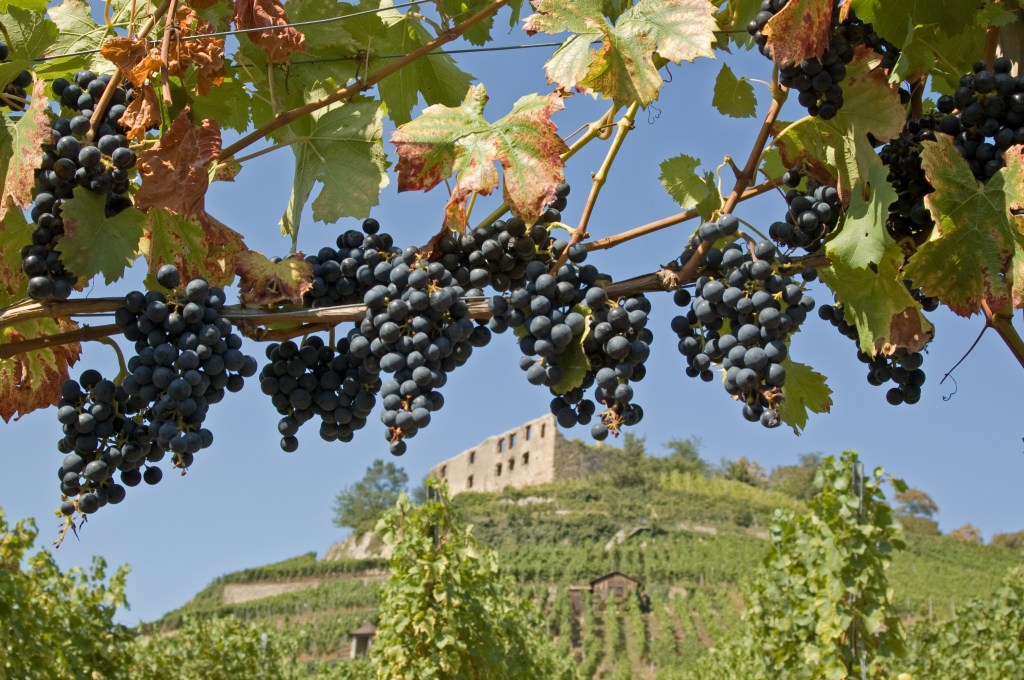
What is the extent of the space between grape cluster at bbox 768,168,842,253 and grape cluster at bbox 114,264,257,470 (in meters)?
0.88

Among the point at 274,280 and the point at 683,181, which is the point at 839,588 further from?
the point at 274,280

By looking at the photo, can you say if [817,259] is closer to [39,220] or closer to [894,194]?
[894,194]

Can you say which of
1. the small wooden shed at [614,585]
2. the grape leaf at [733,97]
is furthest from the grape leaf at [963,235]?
the small wooden shed at [614,585]

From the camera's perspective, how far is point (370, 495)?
244 ft

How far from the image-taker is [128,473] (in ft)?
5.07

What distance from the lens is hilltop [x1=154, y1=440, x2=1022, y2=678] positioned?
36.7m

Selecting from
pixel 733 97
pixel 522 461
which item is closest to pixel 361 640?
pixel 522 461

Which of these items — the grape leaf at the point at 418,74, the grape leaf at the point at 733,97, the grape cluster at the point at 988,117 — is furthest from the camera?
the grape leaf at the point at 418,74

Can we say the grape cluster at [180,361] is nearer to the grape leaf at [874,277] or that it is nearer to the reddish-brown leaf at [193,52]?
the reddish-brown leaf at [193,52]

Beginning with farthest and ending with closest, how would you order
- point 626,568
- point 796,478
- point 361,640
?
1. point 796,478
2. point 626,568
3. point 361,640

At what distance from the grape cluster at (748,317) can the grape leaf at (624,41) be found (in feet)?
0.82

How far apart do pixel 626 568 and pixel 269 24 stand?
48085mm

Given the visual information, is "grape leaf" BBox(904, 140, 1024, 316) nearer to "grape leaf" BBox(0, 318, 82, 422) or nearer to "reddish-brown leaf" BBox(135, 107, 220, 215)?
"reddish-brown leaf" BBox(135, 107, 220, 215)

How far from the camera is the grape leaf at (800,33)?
4.74 ft
